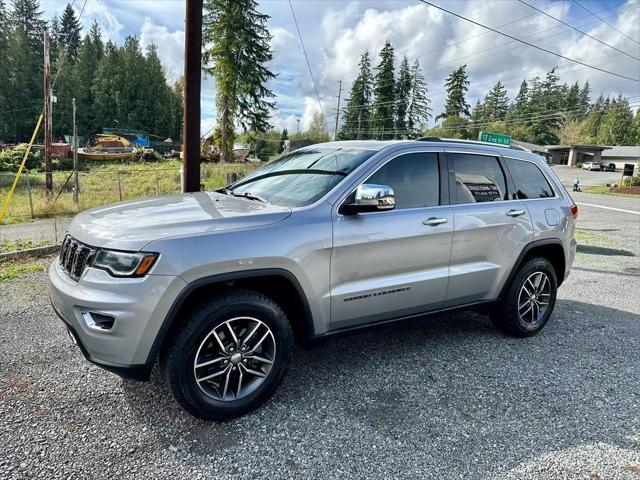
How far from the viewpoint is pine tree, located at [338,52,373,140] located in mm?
68312

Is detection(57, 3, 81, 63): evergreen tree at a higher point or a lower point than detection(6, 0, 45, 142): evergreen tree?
higher

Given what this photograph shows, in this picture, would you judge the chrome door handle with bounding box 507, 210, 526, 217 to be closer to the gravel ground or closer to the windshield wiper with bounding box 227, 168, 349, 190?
the gravel ground

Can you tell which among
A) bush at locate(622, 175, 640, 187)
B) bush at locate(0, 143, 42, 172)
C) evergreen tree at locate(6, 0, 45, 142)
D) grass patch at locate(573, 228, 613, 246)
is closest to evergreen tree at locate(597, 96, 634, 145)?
bush at locate(622, 175, 640, 187)

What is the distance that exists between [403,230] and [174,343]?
1.81 m

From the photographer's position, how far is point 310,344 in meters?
3.06

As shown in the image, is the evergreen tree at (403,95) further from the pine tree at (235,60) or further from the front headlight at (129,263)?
the front headlight at (129,263)

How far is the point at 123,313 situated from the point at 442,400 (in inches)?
88.4

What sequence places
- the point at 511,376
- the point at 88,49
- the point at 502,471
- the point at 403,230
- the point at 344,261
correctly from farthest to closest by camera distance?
the point at 88,49 → the point at 511,376 → the point at 403,230 → the point at 344,261 → the point at 502,471

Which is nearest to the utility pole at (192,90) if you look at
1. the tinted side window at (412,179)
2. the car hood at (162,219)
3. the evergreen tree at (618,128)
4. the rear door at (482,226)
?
the car hood at (162,219)

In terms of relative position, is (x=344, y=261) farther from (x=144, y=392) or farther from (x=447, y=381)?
(x=144, y=392)

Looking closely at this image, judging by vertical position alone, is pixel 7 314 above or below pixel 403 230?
below

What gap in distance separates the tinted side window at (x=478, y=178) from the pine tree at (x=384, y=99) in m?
61.8

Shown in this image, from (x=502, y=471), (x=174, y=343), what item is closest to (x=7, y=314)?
(x=174, y=343)

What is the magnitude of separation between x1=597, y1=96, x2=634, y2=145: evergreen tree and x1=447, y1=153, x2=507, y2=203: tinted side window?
103 m
